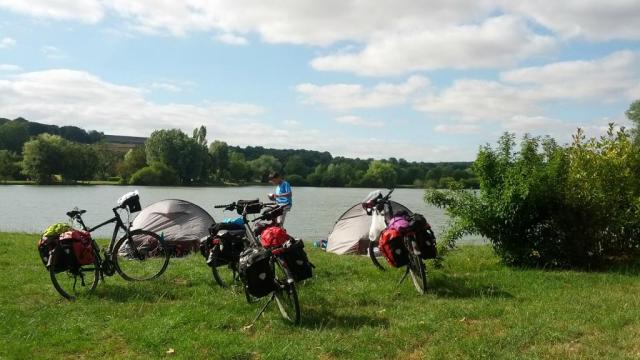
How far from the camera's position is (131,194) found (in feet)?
29.2

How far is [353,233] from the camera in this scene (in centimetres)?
1417

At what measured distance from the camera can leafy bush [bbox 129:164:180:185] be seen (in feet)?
213

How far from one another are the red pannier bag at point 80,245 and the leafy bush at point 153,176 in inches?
2336

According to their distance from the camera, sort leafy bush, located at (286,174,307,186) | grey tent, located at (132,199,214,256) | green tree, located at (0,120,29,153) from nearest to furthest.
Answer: grey tent, located at (132,199,214,256)
leafy bush, located at (286,174,307,186)
green tree, located at (0,120,29,153)

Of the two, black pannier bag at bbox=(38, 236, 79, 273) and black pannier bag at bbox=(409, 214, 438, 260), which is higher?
black pannier bag at bbox=(409, 214, 438, 260)

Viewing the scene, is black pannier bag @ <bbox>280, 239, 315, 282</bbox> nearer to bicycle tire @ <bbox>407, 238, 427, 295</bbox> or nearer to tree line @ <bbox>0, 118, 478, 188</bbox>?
bicycle tire @ <bbox>407, 238, 427, 295</bbox>

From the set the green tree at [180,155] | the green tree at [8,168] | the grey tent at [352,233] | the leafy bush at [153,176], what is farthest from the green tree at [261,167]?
the grey tent at [352,233]

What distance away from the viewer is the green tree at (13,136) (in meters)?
97.8

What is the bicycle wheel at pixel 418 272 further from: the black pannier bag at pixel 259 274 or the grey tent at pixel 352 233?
the grey tent at pixel 352 233

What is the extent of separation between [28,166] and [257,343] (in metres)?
68.2

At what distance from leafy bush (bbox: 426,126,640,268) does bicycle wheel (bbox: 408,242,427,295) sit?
2220mm

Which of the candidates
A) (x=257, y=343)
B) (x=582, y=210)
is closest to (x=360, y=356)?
(x=257, y=343)

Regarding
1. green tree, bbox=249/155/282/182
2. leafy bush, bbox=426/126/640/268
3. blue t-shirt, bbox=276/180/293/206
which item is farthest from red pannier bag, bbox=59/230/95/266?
green tree, bbox=249/155/282/182

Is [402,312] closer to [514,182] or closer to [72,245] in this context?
[514,182]
